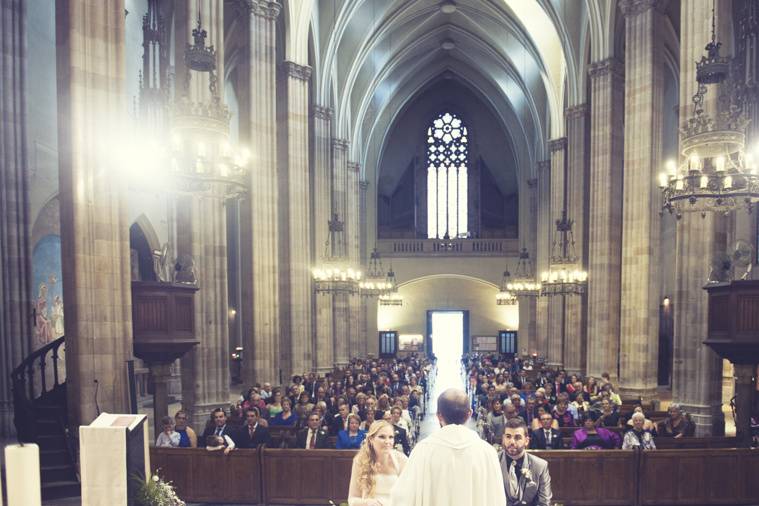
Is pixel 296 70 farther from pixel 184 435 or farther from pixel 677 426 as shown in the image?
pixel 677 426

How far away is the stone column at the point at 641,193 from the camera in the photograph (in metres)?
15.2

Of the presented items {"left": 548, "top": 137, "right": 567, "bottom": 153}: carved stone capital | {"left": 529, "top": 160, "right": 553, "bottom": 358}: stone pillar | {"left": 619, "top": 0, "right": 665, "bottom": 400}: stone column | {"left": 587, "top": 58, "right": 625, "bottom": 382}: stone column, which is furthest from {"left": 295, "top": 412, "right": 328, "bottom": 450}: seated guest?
{"left": 529, "top": 160, "right": 553, "bottom": 358}: stone pillar

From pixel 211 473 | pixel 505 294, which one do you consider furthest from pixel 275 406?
pixel 505 294

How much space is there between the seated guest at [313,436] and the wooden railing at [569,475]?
1.80 feet

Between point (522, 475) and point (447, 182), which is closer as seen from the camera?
point (522, 475)

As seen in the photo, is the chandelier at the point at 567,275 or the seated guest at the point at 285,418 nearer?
the seated guest at the point at 285,418

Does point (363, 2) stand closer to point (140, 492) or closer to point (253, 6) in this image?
point (253, 6)

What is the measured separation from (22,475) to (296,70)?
60.8 feet

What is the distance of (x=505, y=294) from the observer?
36.1 meters

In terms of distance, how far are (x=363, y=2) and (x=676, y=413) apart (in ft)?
71.5

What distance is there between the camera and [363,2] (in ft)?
87.5

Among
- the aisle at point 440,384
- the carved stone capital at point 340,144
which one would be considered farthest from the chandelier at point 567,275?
the carved stone capital at point 340,144

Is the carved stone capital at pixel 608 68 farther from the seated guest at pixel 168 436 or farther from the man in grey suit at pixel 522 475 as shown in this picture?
the man in grey suit at pixel 522 475

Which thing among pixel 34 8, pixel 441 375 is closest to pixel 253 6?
pixel 34 8
